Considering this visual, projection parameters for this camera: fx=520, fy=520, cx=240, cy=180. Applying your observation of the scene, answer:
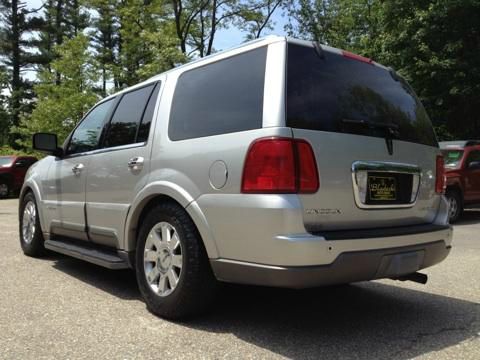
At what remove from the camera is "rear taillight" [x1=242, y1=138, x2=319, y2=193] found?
3029 mm

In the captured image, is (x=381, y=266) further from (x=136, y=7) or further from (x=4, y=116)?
(x=4, y=116)

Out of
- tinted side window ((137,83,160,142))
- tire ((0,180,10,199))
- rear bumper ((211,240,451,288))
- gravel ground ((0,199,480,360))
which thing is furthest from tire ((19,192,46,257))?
tire ((0,180,10,199))

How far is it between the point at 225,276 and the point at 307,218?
2.16 ft

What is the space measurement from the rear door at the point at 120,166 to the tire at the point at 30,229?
1.57 m

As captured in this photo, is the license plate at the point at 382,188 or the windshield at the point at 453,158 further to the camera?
the windshield at the point at 453,158

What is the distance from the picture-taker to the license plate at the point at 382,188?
3383 millimetres

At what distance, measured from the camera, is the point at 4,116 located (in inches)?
1577

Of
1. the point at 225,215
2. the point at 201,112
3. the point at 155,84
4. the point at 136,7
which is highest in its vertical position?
the point at 136,7

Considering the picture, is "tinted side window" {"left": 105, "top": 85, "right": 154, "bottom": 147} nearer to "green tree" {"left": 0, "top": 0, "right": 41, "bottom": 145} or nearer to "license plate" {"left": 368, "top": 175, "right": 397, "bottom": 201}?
"license plate" {"left": 368, "top": 175, "right": 397, "bottom": 201}

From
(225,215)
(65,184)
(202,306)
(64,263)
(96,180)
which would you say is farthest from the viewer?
(64,263)

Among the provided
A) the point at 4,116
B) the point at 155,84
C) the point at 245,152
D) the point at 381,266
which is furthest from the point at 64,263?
the point at 4,116

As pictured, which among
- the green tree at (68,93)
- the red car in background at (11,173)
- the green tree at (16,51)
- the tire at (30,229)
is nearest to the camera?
the tire at (30,229)

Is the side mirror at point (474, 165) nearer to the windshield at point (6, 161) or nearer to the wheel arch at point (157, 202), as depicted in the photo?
the wheel arch at point (157, 202)

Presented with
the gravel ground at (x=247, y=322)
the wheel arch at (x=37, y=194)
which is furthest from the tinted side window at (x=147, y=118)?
the wheel arch at (x=37, y=194)
